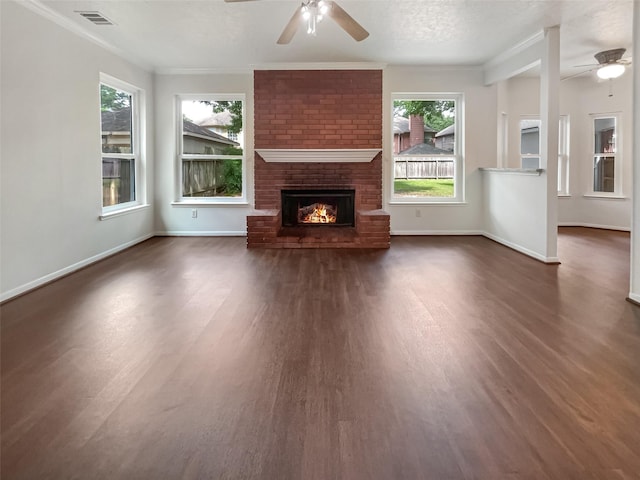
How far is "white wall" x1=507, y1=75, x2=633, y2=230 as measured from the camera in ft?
28.0

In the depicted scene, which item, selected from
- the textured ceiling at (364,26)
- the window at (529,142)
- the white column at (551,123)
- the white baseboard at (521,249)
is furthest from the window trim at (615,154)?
the white column at (551,123)

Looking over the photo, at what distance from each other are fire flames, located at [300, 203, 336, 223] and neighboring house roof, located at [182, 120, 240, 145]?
1.56m

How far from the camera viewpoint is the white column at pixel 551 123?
559cm

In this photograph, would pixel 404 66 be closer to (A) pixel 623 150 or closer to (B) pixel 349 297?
(A) pixel 623 150

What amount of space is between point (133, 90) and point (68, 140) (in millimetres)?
2300

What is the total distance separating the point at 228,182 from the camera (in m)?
8.09

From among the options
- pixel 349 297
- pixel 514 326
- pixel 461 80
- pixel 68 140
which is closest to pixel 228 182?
pixel 68 140

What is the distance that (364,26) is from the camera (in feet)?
17.9

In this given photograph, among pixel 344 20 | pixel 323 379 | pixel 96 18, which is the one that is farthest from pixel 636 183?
pixel 96 18

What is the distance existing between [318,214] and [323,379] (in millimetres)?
5494

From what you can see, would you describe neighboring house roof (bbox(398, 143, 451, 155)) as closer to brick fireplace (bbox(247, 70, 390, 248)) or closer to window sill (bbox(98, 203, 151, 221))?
brick fireplace (bbox(247, 70, 390, 248))

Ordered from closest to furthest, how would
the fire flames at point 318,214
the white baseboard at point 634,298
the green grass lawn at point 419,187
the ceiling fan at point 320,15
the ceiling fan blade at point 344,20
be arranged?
the ceiling fan at point 320,15 < the ceiling fan blade at point 344,20 < the white baseboard at point 634,298 < the fire flames at point 318,214 < the green grass lawn at point 419,187

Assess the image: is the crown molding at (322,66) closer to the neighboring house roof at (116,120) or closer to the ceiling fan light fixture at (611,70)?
the neighboring house roof at (116,120)

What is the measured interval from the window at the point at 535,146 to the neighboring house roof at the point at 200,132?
192 inches
